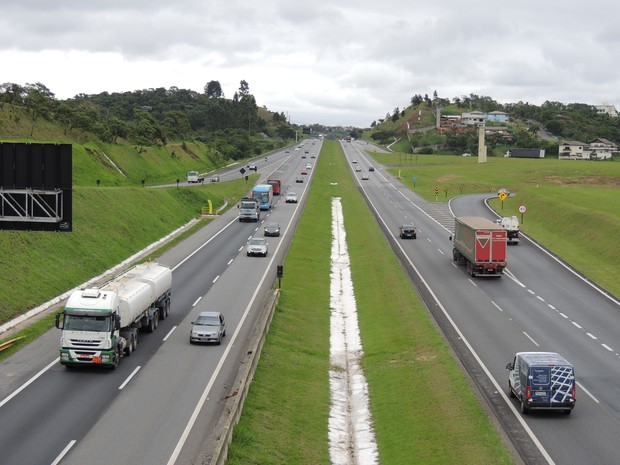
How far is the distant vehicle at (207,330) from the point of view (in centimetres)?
3641

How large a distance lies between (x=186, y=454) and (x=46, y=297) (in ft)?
81.3

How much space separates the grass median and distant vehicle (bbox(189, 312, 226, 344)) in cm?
247

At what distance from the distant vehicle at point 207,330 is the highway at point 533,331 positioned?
37.6 feet

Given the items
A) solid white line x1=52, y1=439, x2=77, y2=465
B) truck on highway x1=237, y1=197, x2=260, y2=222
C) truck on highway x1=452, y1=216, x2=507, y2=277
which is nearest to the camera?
solid white line x1=52, y1=439, x2=77, y2=465

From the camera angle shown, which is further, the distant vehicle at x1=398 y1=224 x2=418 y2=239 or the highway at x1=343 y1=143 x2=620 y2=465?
the distant vehicle at x1=398 y1=224 x2=418 y2=239

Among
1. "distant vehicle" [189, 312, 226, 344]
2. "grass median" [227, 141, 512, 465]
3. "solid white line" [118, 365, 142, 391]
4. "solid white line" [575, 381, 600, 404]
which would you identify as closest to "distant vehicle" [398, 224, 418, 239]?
"grass median" [227, 141, 512, 465]

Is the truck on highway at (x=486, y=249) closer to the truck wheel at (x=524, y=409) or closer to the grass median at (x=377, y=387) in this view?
the grass median at (x=377, y=387)

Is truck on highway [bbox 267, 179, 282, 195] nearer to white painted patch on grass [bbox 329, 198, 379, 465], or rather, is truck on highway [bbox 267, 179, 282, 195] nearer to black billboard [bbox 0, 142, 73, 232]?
white painted patch on grass [bbox 329, 198, 379, 465]

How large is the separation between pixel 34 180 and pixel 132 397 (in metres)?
11.8

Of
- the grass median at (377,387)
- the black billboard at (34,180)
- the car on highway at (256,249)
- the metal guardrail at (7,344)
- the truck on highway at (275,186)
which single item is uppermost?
the black billboard at (34,180)

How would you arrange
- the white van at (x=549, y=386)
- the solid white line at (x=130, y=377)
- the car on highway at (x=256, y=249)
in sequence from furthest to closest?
the car on highway at (x=256, y=249), the solid white line at (x=130, y=377), the white van at (x=549, y=386)

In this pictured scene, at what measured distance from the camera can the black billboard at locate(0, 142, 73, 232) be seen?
3409 centimetres

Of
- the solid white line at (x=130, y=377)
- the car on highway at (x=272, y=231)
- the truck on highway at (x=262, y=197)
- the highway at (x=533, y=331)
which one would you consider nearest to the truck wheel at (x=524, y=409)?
the highway at (x=533, y=331)

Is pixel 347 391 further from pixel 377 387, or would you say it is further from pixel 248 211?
pixel 248 211
